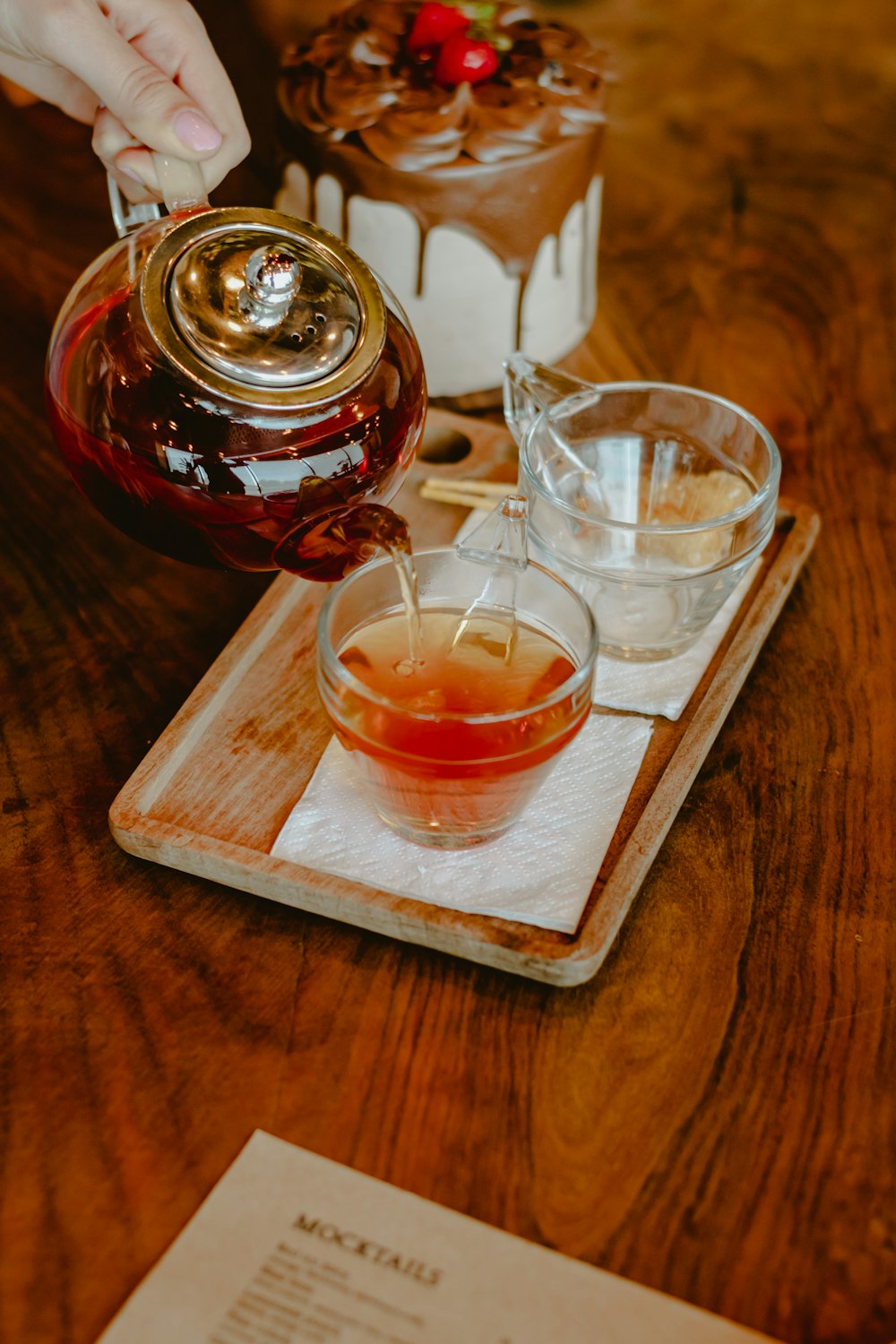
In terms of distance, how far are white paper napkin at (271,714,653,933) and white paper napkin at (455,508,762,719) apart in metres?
0.05

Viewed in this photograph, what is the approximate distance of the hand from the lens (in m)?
0.83

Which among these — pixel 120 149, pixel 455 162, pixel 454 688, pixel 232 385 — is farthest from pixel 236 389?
pixel 455 162

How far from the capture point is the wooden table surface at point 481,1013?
0.58m

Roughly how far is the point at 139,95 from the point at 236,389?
0.29 m

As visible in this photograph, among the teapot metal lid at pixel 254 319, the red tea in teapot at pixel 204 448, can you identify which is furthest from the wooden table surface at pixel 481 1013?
the teapot metal lid at pixel 254 319

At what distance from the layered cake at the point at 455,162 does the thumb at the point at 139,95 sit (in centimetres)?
24

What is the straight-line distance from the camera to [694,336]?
1.28 m

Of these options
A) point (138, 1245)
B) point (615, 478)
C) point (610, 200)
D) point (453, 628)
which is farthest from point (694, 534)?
point (610, 200)

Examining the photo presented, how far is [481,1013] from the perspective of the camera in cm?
68

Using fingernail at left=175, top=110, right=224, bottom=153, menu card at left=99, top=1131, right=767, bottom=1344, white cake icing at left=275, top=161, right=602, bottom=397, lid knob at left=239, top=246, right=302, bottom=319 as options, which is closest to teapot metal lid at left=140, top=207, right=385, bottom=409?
lid knob at left=239, top=246, right=302, bottom=319

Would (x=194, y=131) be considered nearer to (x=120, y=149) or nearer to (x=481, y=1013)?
(x=120, y=149)

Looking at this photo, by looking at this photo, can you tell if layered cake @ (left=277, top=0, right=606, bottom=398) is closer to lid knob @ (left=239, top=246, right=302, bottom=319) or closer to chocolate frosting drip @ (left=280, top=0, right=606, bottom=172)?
chocolate frosting drip @ (left=280, top=0, right=606, bottom=172)

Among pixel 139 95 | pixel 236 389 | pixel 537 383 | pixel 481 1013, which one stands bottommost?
pixel 481 1013

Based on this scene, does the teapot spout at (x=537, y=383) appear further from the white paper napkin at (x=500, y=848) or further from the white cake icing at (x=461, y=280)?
the white paper napkin at (x=500, y=848)
